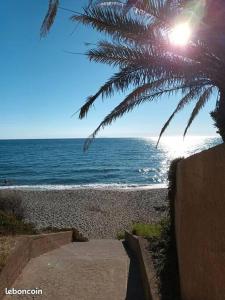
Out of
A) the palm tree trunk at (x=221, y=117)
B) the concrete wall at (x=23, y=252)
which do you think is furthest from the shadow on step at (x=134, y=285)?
the palm tree trunk at (x=221, y=117)

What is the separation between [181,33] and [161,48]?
48 centimetres

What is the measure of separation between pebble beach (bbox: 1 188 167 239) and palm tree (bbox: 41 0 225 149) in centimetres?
1432

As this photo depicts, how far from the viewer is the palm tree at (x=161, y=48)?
507 cm

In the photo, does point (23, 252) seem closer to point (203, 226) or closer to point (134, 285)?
point (134, 285)

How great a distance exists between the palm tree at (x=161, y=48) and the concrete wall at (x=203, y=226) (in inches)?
60.5

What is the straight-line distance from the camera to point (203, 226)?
3.86 metres

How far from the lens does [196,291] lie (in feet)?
13.7

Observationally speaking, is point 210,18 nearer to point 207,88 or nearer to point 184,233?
point 184,233

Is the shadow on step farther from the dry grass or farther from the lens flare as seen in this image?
the lens flare

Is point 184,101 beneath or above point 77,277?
above

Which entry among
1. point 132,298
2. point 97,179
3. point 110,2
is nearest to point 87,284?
point 132,298

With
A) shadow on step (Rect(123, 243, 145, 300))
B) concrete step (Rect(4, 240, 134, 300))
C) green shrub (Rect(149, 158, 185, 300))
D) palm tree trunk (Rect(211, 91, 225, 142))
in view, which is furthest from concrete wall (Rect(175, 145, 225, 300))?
concrete step (Rect(4, 240, 134, 300))

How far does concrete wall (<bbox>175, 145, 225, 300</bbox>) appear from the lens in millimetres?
3279

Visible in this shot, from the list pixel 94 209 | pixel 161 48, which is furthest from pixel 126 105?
pixel 94 209
